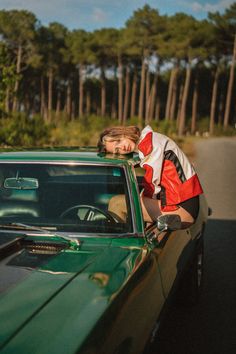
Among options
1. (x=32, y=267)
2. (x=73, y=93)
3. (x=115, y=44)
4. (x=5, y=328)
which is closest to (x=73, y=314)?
(x=5, y=328)

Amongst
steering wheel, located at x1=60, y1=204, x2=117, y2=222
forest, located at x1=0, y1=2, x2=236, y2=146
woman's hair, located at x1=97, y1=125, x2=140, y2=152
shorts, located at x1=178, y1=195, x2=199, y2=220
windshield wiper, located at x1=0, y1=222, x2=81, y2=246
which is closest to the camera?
windshield wiper, located at x1=0, y1=222, x2=81, y2=246

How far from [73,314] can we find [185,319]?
2.55 metres

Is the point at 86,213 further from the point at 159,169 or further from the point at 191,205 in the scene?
the point at 191,205

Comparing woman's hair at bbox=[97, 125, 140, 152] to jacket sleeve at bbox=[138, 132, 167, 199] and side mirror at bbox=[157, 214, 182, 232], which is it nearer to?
jacket sleeve at bbox=[138, 132, 167, 199]

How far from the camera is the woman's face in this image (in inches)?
145

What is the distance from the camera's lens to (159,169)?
351cm

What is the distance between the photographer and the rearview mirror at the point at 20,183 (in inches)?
130

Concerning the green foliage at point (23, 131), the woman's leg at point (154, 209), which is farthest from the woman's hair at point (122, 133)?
the green foliage at point (23, 131)

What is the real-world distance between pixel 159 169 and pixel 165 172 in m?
0.10

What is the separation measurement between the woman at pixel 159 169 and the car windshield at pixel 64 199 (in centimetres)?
27

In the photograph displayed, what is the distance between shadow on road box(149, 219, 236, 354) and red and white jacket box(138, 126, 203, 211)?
932mm

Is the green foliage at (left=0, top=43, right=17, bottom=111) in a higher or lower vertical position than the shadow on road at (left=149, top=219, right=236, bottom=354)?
higher

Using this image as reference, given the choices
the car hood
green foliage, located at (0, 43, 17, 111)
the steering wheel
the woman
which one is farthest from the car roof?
green foliage, located at (0, 43, 17, 111)

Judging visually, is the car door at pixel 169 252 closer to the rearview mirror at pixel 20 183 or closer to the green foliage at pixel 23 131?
the rearview mirror at pixel 20 183
